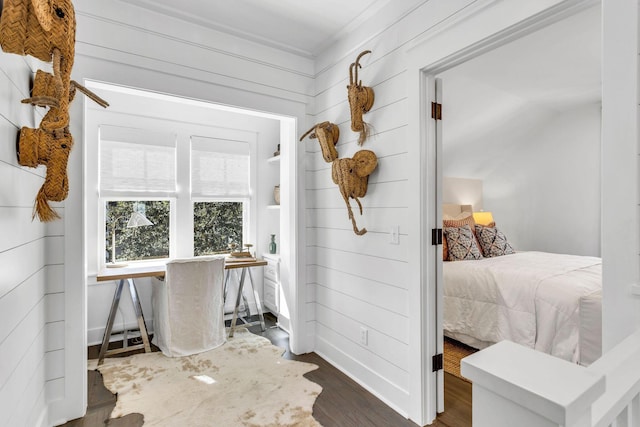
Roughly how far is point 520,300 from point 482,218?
7.44ft

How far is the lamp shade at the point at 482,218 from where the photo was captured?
183 inches

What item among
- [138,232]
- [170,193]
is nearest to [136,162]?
[170,193]

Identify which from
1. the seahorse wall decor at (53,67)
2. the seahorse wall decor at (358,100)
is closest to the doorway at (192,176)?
the seahorse wall decor at (358,100)

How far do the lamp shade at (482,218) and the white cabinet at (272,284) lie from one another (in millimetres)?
2958

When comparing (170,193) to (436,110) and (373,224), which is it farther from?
(436,110)

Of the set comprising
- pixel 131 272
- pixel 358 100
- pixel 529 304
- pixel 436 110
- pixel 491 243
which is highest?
pixel 358 100

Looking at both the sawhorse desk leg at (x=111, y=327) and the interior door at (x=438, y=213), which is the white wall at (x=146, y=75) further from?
the interior door at (x=438, y=213)

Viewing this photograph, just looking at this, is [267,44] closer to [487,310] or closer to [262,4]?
[262,4]

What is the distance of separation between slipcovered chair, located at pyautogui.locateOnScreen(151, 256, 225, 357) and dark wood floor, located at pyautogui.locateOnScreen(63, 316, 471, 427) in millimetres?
574

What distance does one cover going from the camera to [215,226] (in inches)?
148

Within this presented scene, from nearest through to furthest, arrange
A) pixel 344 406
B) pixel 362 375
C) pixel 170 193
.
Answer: pixel 344 406 < pixel 362 375 < pixel 170 193

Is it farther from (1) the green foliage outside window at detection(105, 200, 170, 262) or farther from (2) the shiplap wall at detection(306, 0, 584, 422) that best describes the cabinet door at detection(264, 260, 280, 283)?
(1) the green foliage outside window at detection(105, 200, 170, 262)

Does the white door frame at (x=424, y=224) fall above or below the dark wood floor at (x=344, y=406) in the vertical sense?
above

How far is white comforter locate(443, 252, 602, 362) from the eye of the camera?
7.82 feet
